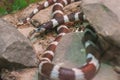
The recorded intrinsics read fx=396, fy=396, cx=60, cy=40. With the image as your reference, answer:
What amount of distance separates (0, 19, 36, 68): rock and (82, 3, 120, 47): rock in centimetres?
126

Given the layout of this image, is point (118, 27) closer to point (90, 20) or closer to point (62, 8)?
point (90, 20)

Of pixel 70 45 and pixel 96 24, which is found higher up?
pixel 96 24

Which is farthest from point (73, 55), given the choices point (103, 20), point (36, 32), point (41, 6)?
point (41, 6)

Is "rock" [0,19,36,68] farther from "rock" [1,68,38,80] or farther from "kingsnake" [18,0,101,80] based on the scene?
"kingsnake" [18,0,101,80]

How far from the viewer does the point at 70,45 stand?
22.0 feet

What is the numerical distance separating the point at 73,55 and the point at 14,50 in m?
0.96

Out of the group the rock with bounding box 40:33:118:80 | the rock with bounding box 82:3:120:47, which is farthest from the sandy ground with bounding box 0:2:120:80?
the rock with bounding box 82:3:120:47

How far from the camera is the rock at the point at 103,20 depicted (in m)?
5.45

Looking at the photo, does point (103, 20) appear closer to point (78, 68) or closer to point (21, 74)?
point (78, 68)

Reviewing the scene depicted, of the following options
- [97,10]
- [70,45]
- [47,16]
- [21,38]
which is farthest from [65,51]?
[47,16]

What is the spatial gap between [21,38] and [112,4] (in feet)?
5.39

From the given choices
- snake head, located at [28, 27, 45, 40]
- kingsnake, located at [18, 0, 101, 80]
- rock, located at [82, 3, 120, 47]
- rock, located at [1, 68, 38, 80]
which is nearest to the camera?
rock, located at [82, 3, 120, 47]

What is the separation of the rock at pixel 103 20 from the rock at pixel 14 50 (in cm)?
126

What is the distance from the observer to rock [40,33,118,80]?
19.6ft
